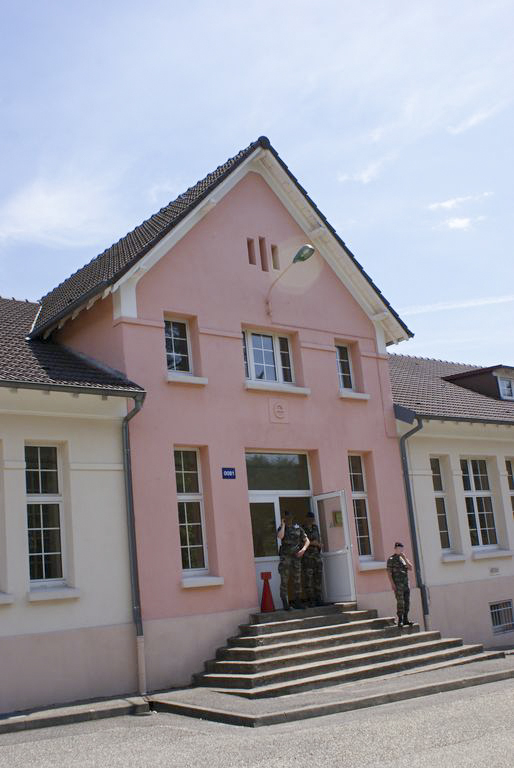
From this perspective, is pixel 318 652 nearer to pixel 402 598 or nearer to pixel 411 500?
pixel 402 598

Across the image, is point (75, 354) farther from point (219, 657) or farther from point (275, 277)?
point (219, 657)

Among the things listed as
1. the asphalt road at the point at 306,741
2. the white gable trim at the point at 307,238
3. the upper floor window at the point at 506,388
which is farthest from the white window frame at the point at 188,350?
the upper floor window at the point at 506,388

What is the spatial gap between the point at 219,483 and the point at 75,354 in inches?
135

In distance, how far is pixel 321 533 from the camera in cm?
1619

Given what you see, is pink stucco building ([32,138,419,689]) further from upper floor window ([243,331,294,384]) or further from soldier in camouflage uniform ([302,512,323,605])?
soldier in camouflage uniform ([302,512,323,605])

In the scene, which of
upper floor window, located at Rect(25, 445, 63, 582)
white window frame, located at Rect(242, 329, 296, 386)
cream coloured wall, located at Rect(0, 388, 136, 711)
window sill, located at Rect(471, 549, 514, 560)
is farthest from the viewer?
window sill, located at Rect(471, 549, 514, 560)

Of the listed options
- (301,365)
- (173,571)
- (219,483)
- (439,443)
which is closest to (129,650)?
(173,571)

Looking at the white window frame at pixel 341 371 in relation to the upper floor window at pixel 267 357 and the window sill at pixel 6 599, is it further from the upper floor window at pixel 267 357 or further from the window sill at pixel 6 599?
the window sill at pixel 6 599

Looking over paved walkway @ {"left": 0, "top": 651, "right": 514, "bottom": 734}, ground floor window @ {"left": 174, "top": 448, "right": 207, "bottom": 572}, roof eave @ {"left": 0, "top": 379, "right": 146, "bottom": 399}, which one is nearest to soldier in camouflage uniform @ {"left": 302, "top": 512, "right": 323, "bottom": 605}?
ground floor window @ {"left": 174, "top": 448, "right": 207, "bottom": 572}

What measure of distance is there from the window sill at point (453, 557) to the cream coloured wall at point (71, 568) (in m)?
7.71

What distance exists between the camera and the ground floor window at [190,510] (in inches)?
558

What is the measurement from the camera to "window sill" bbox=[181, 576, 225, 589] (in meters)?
13.6

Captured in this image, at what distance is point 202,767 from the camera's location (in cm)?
784

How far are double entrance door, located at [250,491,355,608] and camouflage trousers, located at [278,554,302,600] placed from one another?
1.63 feet
